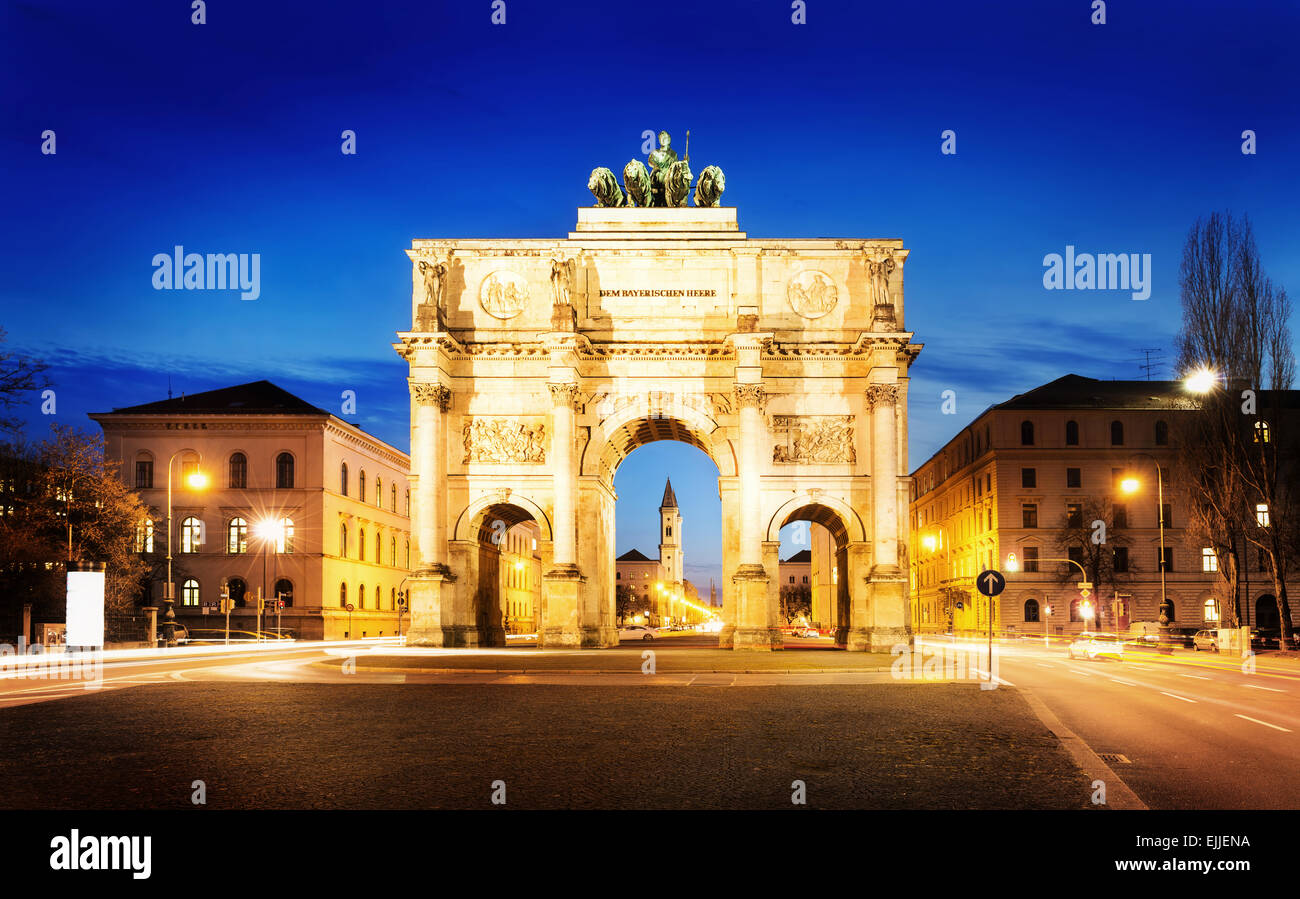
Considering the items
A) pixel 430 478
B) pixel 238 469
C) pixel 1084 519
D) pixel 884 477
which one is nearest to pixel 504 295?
pixel 430 478

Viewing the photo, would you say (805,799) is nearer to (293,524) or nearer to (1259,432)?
(1259,432)

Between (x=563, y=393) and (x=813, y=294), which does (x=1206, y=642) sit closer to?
(x=813, y=294)

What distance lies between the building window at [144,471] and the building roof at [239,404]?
317 cm

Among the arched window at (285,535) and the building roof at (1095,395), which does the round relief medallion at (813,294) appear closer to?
the arched window at (285,535)

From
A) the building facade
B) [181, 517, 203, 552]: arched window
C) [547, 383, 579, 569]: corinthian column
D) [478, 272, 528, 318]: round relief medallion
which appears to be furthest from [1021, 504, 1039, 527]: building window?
[181, 517, 203, 552]: arched window

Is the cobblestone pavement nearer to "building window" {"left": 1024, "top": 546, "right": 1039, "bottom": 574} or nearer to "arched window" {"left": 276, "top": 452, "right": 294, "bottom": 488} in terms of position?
"arched window" {"left": 276, "top": 452, "right": 294, "bottom": 488}

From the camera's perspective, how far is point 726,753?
12.7m

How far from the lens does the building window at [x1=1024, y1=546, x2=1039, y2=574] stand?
83.7 m

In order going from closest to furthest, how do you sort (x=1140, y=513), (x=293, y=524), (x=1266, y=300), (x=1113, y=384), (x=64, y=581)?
(x=1266, y=300)
(x=64, y=581)
(x=293, y=524)
(x=1140, y=513)
(x=1113, y=384)

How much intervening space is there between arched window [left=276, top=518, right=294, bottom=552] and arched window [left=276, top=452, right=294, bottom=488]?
2.65 metres

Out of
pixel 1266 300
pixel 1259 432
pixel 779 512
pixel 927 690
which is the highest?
pixel 1266 300

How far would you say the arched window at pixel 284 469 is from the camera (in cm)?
7438
